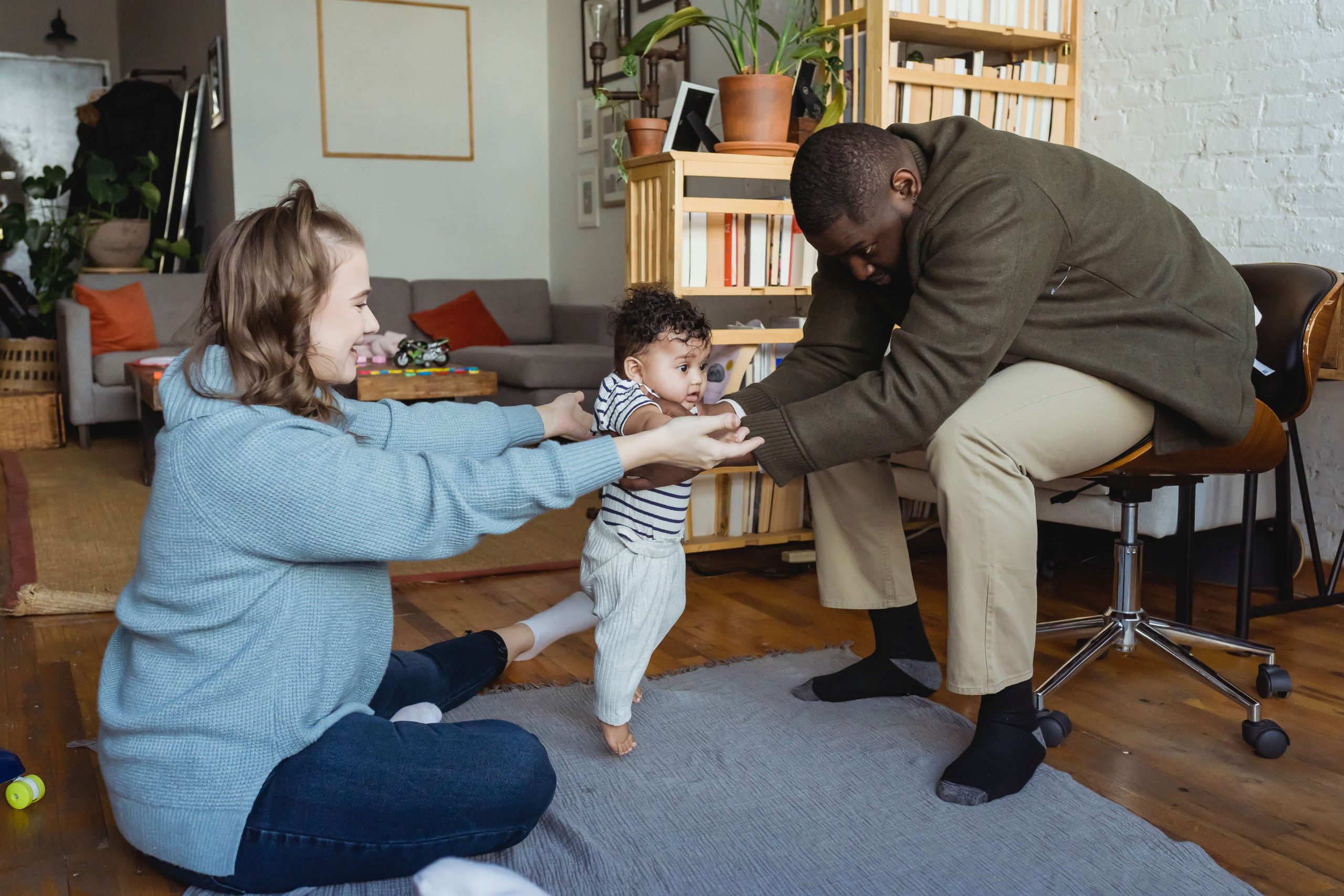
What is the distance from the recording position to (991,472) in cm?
171

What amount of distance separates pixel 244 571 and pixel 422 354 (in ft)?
11.9

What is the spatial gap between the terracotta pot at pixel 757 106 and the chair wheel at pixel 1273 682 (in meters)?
1.81

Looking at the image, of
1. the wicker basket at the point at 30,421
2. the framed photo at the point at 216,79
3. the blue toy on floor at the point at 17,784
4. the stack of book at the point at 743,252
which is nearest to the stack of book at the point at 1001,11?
the stack of book at the point at 743,252

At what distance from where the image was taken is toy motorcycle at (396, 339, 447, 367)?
15.9 ft

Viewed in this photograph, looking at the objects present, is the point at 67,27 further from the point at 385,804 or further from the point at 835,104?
the point at 385,804

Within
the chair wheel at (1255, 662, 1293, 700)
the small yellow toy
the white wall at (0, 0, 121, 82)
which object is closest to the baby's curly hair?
the small yellow toy

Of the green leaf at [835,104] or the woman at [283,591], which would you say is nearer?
the woman at [283,591]

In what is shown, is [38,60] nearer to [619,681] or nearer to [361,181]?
[361,181]

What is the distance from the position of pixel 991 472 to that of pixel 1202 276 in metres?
0.57

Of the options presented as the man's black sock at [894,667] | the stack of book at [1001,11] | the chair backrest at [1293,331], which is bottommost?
the man's black sock at [894,667]

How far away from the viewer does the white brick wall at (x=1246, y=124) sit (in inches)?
109

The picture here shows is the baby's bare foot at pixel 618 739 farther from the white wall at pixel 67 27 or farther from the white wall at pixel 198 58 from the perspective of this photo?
the white wall at pixel 67 27

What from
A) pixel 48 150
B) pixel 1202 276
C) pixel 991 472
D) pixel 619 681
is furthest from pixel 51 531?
pixel 48 150

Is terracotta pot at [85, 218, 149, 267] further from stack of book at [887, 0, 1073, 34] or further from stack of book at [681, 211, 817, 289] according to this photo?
stack of book at [887, 0, 1073, 34]
